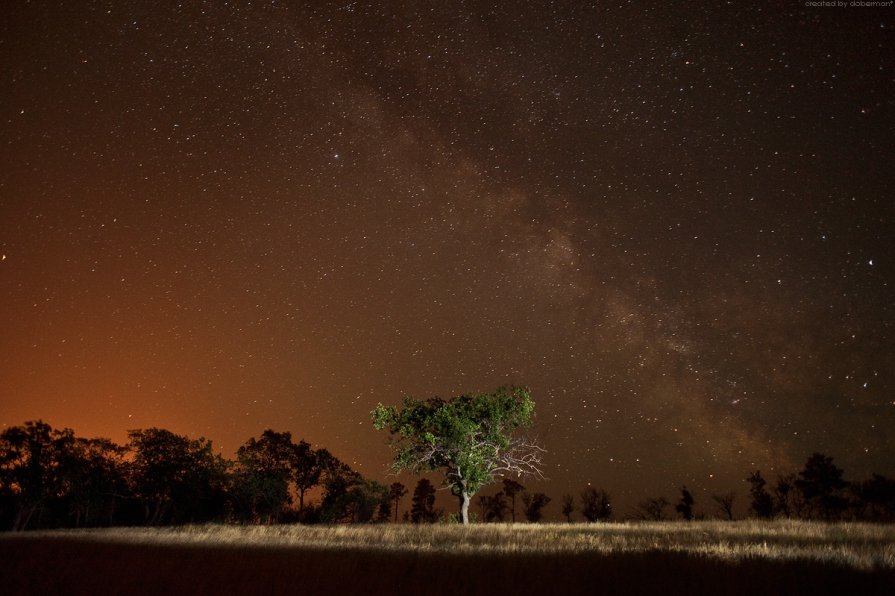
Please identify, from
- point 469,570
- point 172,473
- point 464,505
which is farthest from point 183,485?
point 469,570

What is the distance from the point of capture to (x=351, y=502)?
235 ft

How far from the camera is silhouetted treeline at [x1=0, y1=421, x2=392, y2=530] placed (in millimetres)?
56688

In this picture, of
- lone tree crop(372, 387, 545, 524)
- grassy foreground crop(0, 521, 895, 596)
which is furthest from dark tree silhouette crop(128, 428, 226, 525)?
grassy foreground crop(0, 521, 895, 596)

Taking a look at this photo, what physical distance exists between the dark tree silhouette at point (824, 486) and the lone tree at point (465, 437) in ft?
186

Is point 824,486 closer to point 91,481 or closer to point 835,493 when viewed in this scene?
point 835,493

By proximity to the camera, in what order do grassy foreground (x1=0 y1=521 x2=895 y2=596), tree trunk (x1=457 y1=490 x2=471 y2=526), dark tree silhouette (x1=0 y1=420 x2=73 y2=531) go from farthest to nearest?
dark tree silhouette (x1=0 y1=420 x2=73 y2=531), tree trunk (x1=457 y1=490 x2=471 y2=526), grassy foreground (x1=0 y1=521 x2=895 y2=596)

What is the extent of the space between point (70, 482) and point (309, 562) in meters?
58.3

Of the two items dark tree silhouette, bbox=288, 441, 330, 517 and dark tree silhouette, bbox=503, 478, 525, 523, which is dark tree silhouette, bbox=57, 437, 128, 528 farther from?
dark tree silhouette, bbox=503, 478, 525, 523

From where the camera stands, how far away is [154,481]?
61469mm

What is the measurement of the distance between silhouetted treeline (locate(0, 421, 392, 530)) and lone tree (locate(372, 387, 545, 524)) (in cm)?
3288

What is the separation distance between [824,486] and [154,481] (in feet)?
251

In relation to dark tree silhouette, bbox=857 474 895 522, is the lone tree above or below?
above

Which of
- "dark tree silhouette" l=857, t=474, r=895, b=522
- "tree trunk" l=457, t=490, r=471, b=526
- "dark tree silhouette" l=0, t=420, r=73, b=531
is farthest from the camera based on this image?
"dark tree silhouette" l=857, t=474, r=895, b=522

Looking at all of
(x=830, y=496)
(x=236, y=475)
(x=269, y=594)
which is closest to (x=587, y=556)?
(x=269, y=594)
